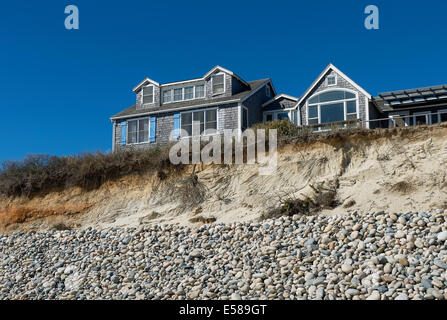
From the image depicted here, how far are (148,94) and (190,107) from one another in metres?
4.21

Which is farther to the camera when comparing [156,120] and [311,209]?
[156,120]

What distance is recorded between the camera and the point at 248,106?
90.1 feet

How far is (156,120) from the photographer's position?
1125 inches

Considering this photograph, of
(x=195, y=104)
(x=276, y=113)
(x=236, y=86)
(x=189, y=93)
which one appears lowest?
(x=276, y=113)

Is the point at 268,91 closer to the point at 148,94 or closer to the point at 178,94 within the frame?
the point at 178,94

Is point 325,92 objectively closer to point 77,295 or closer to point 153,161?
point 153,161

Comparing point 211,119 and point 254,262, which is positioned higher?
point 211,119

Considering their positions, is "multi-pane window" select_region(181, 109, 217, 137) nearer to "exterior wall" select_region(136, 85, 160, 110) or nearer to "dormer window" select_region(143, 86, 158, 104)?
"exterior wall" select_region(136, 85, 160, 110)

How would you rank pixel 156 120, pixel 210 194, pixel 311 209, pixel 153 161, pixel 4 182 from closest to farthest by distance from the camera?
pixel 311 209 → pixel 210 194 → pixel 153 161 → pixel 4 182 → pixel 156 120

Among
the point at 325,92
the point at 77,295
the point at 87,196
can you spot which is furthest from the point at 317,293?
the point at 325,92

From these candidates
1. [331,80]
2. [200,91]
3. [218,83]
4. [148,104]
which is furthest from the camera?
[148,104]

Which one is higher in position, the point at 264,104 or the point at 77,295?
the point at 264,104

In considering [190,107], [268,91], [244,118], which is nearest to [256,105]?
[244,118]

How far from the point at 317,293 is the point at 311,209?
5360 mm
